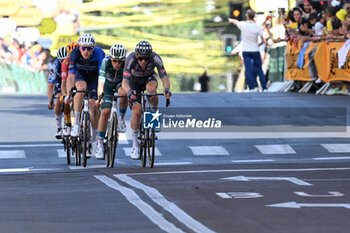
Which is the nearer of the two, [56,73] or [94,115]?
[94,115]

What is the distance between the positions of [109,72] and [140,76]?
0.62m

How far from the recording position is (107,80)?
1622cm

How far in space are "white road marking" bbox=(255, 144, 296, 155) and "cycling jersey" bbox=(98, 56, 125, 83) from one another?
3.29 metres

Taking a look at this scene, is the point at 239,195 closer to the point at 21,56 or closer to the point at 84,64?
the point at 84,64

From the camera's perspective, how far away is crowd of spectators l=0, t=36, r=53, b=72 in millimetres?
58094

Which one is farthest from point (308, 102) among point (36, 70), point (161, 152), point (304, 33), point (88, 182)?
point (36, 70)

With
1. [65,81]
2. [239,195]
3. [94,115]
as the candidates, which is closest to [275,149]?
[94,115]

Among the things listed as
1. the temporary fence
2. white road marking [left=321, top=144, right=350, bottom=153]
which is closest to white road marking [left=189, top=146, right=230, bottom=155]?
white road marking [left=321, top=144, right=350, bottom=153]

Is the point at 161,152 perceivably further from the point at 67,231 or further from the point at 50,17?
the point at 50,17

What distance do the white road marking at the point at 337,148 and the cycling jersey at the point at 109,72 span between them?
4.01m

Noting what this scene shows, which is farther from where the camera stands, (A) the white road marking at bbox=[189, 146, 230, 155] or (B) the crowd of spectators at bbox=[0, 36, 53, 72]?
(B) the crowd of spectators at bbox=[0, 36, 53, 72]

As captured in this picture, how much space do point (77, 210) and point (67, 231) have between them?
1384 mm

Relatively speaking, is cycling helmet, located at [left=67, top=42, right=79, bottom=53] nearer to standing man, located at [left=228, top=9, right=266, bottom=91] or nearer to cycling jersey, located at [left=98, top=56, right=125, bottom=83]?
cycling jersey, located at [left=98, top=56, right=125, bottom=83]

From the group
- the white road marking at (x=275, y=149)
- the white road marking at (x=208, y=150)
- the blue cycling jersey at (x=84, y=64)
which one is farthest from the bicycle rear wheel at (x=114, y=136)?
the white road marking at (x=275, y=149)
